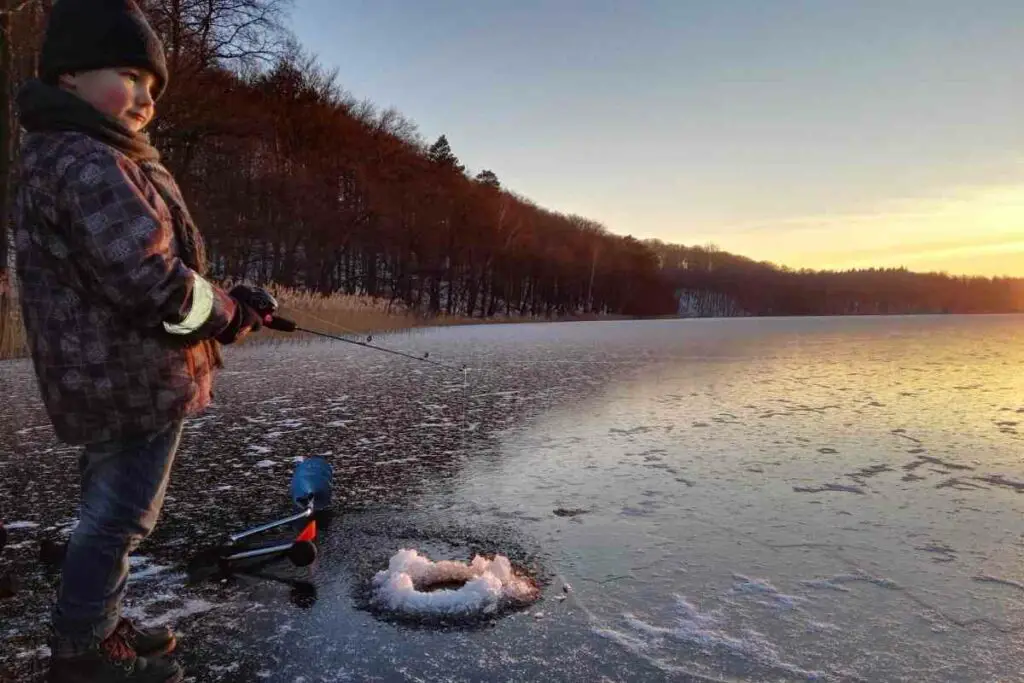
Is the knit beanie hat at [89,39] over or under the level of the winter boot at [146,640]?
over

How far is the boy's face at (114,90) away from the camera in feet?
6.61

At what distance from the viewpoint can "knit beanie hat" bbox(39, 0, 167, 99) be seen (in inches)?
77.2

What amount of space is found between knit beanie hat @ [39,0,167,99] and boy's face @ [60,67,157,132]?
27 millimetres

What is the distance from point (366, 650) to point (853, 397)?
815 centimetres

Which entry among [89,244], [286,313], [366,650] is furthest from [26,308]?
[286,313]

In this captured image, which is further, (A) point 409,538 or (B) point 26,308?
(A) point 409,538

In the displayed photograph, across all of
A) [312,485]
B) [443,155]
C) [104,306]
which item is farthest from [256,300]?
[443,155]

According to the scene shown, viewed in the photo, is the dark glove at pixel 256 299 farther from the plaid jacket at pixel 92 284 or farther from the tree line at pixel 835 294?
the tree line at pixel 835 294

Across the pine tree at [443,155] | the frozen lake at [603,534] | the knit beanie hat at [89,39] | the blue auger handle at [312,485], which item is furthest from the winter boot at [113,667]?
the pine tree at [443,155]

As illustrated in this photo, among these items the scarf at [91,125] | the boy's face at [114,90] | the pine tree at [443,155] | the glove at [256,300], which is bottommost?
the glove at [256,300]

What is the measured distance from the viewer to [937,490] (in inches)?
170

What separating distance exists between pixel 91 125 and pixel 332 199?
39651 millimetres

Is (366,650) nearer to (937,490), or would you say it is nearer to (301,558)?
(301,558)

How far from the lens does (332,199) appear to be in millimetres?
39625
